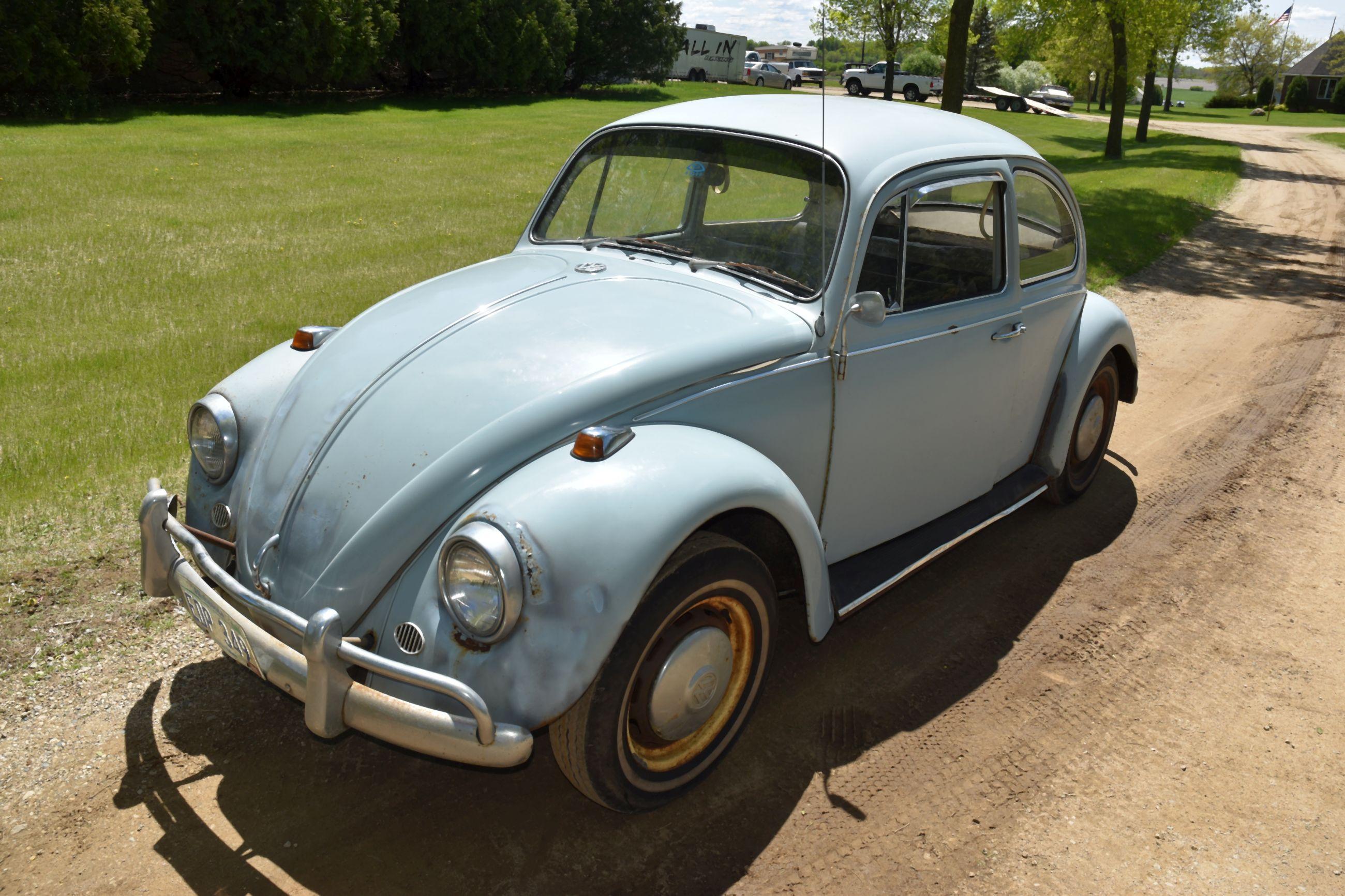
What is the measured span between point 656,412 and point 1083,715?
6.54ft

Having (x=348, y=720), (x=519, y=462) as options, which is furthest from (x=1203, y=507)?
(x=348, y=720)

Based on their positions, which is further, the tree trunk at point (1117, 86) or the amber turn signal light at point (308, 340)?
the tree trunk at point (1117, 86)

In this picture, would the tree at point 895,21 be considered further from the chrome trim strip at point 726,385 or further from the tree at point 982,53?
the tree at point 982,53

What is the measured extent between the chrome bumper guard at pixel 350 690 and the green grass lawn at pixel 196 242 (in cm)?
220

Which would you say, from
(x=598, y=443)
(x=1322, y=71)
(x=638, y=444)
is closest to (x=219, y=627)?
(x=598, y=443)

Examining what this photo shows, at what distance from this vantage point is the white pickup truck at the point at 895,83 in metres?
45.6

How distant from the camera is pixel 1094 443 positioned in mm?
5559

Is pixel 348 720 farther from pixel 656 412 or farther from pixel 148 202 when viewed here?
pixel 148 202

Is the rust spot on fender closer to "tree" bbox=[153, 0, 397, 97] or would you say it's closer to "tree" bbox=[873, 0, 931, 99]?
"tree" bbox=[873, 0, 931, 99]

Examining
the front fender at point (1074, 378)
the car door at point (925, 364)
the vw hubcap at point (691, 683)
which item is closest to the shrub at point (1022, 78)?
the front fender at point (1074, 378)

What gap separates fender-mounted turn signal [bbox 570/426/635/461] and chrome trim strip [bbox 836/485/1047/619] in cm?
110

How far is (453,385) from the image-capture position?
3154 mm

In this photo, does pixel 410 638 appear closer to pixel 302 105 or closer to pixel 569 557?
pixel 569 557

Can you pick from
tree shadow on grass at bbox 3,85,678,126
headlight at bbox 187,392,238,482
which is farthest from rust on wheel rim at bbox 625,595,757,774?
tree shadow on grass at bbox 3,85,678,126
